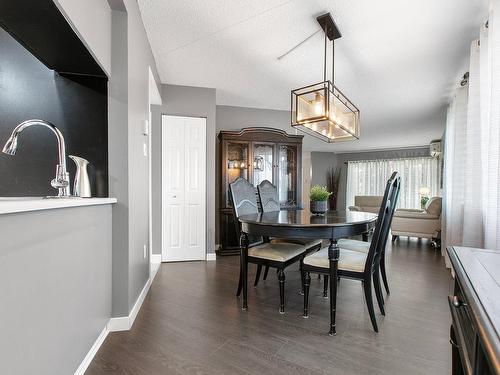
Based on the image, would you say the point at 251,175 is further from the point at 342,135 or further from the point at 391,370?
the point at 391,370

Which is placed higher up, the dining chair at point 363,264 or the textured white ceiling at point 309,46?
the textured white ceiling at point 309,46

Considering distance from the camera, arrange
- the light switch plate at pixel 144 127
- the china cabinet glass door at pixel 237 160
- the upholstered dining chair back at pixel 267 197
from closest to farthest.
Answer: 1. the light switch plate at pixel 144 127
2. the upholstered dining chair back at pixel 267 197
3. the china cabinet glass door at pixel 237 160

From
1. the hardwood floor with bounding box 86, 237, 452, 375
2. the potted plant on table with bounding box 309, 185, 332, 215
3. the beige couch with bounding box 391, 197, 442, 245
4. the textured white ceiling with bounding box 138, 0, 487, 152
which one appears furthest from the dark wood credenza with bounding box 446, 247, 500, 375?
the beige couch with bounding box 391, 197, 442, 245

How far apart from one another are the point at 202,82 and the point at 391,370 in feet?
11.5

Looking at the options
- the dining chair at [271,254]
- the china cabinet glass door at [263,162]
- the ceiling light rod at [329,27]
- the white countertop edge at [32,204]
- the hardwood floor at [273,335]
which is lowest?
the hardwood floor at [273,335]

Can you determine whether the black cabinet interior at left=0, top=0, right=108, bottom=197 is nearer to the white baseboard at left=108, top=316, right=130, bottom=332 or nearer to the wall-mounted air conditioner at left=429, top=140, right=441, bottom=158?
the white baseboard at left=108, top=316, right=130, bottom=332

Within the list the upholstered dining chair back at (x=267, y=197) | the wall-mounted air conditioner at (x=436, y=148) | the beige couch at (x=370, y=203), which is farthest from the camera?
the beige couch at (x=370, y=203)

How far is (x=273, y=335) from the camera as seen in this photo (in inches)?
71.1

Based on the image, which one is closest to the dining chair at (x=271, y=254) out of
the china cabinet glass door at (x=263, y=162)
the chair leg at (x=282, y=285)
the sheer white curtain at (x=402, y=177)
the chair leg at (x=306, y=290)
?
the chair leg at (x=282, y=285)

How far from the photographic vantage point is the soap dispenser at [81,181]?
170 cm

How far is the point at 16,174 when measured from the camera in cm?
164

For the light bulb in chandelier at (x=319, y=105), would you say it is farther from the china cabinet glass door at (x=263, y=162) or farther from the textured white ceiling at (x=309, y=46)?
the china cabinet glass door at (x=263, y=162)

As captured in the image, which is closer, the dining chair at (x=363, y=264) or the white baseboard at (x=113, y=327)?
the white baseboard at (x=113, y=327)

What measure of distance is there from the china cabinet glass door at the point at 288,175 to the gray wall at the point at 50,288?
3118 mm
